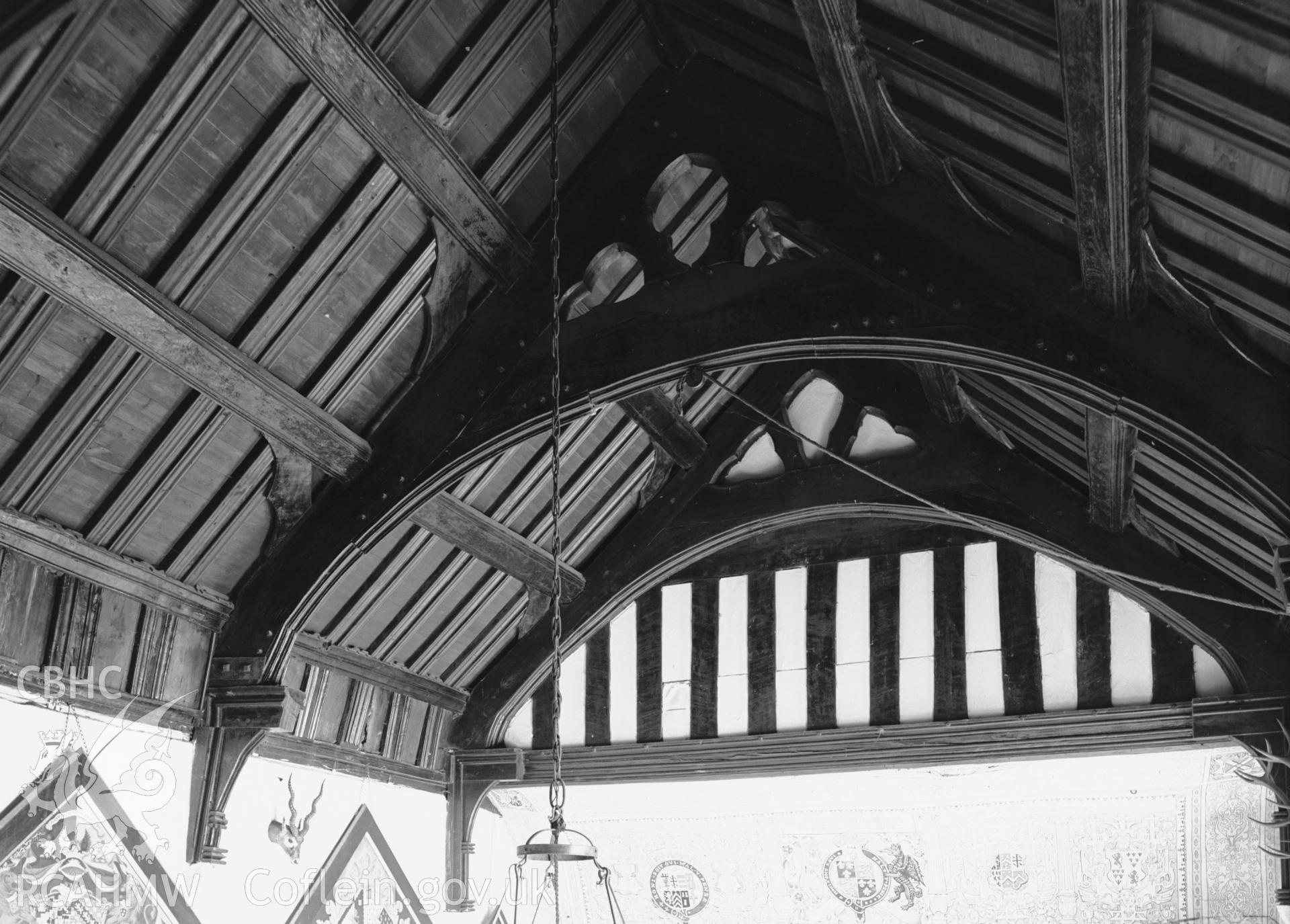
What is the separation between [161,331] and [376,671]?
2.64 meters

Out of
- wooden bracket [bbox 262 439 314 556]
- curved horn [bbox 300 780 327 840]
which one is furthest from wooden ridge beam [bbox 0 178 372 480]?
curved horn [bbox 300 780 327 840]

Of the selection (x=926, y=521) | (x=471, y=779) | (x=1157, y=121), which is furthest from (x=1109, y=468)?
(x=471, y=779)

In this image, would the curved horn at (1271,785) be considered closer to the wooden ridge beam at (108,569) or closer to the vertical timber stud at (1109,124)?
the vertical timber stud at (1109,124)

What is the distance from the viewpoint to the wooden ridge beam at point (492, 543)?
5.41 m

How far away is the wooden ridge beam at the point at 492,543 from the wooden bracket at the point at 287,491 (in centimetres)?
46

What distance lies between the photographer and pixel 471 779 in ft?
21.9

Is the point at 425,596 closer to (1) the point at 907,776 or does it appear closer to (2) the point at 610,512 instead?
(2) the point at 610,512

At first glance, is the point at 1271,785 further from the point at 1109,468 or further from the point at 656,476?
the point at 656,476

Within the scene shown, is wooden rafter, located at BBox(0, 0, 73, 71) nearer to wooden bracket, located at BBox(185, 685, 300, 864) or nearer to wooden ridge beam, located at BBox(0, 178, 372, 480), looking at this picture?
wooden ridge beam, located at BBox(0, 178, 372, 480)

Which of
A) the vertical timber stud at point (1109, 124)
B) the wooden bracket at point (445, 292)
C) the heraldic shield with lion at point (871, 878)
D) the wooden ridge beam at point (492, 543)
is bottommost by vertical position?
the heraldic shield with lion at point (871, 878)

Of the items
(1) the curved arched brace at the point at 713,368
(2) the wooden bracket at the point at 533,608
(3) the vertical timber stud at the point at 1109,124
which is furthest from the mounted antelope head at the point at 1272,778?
(2) the wooden bracket at the point at 533,608

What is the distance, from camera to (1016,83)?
292 cm

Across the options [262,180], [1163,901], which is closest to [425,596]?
[262,180]

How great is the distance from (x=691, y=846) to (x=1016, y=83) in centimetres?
498
